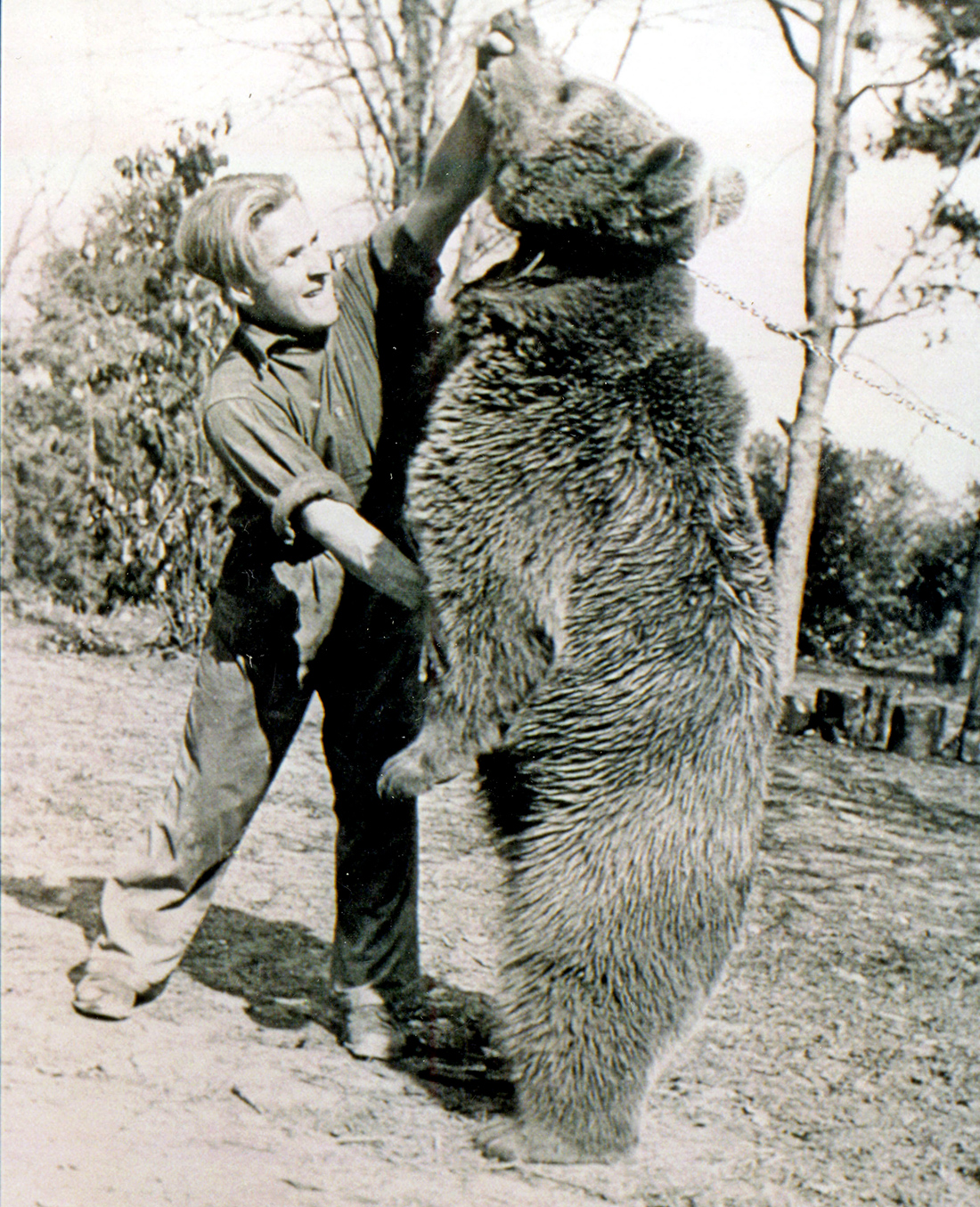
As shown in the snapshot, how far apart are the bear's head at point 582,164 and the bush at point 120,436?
149 inches

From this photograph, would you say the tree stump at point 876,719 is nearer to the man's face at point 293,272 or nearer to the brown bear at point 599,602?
the brown bear at point 599,602

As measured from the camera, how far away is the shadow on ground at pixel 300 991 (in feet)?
7.68

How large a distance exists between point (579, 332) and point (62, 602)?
5.34 meters

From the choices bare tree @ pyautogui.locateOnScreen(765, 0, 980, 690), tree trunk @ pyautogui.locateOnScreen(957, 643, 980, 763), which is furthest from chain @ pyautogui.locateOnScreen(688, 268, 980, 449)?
tree trunk @ pyautogui.locateOnScreen(957, 643, 980, 763)

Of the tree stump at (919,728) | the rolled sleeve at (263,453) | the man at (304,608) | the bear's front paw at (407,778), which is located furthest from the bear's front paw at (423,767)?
the tree stump at (919,728)

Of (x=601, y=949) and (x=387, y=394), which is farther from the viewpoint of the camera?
(x=387, y=394)

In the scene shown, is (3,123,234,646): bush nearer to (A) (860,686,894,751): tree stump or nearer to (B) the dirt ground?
(B) the dirt ground

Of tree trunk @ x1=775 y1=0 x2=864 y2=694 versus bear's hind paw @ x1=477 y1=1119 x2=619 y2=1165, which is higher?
tree trunk @ x1=775 y1=0 x2=864 y2=694

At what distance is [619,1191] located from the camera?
1.88m

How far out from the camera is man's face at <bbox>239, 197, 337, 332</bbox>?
7.02 feet

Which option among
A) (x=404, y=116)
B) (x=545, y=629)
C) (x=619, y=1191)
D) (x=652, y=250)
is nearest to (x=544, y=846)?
(x=545, y=629)

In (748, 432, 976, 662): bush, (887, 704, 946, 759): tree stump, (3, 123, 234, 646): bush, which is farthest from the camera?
(748, 432, 976, 662): bush

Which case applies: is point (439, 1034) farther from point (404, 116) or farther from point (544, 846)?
point (404, 116)

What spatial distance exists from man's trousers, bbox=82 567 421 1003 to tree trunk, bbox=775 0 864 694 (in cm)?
87
